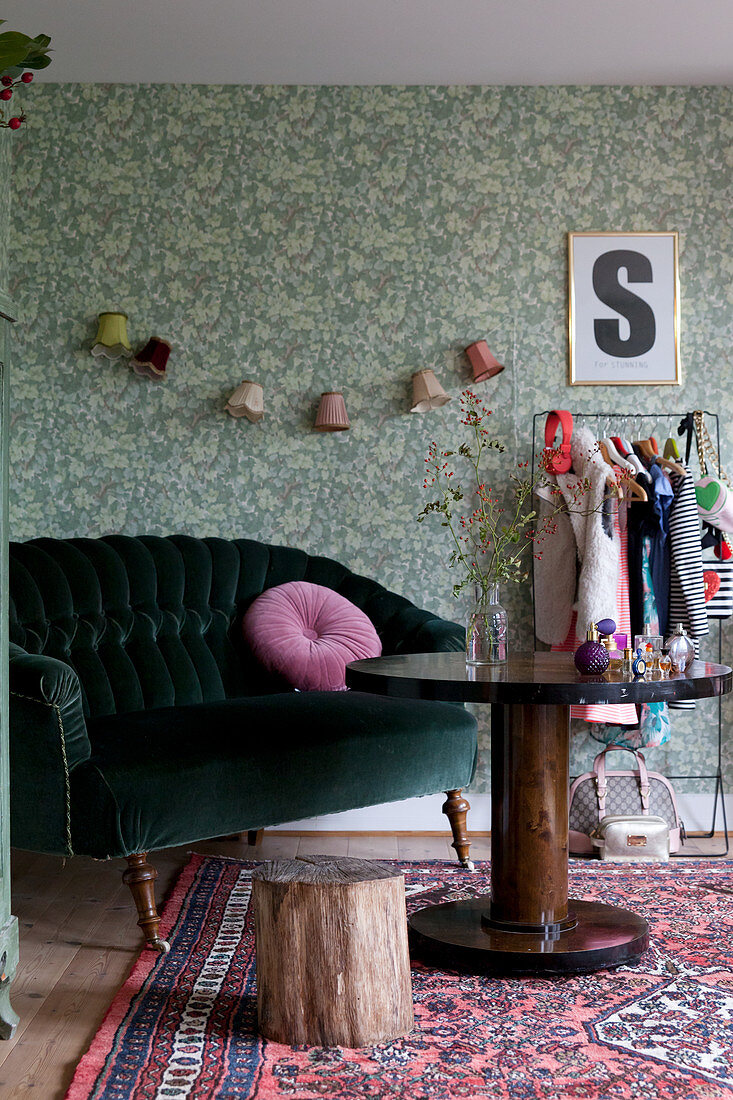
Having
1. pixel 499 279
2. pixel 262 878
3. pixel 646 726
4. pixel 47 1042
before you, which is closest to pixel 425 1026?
pixel 262 878

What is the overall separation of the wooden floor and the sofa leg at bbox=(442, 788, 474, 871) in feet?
0.58

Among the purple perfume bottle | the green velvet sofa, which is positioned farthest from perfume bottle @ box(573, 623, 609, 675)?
the green velvet sofa

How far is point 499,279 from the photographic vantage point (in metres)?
4.02

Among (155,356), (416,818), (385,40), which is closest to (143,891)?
(416,818)

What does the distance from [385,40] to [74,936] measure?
9.70 ft

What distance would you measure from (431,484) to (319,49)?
1.55 metres

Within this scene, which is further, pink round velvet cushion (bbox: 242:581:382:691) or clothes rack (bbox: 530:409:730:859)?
clothes rack (bbox: 530:409:730:859)

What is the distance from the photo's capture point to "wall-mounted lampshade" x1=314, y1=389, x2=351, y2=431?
3.88 meters

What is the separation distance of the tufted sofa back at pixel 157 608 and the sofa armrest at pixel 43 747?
1.78ft

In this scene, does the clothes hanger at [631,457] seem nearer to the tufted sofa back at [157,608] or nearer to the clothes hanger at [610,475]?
the clothes hanger at [610,475]

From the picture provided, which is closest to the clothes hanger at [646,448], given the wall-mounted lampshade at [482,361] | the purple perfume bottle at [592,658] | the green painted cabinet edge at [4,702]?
the wall-mounted lampshade at [482,361]

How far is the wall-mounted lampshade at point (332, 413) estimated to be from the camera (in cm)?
388

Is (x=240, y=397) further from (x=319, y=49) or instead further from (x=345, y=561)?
(x=319, y=49)

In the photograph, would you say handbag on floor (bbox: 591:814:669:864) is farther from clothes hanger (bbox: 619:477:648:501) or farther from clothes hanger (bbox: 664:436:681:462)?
clothes hanger (bbox: 664:436:681:462)
